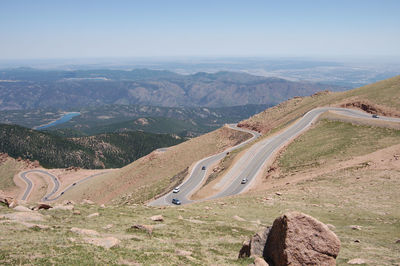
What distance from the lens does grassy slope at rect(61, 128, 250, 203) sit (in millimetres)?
87688

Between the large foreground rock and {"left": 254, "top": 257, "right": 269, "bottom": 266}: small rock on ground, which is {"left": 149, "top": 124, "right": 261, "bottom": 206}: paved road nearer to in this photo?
{"left": 254, "top": 257, "right": 269, "bottom": 266}: small rock on ground

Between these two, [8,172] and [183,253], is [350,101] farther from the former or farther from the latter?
[8,172]

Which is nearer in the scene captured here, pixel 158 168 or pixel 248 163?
pixel 248 163

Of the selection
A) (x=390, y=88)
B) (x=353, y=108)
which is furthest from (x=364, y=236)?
(x=390, y=88)

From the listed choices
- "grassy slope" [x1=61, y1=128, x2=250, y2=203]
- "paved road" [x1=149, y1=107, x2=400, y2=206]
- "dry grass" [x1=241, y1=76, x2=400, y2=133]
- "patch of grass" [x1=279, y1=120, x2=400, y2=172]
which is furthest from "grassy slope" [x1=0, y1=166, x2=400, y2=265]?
"grassy slope" [x1=61, y1=128, x2=250, y2=203]

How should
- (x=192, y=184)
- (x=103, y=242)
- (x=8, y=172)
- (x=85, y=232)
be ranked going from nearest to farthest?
(x=103, y=242), (x=85, y=232), (x=192, y=184), (x=8, y=172)

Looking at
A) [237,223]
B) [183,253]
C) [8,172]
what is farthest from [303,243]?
[8,172]

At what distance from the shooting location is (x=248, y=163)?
65812 millimetres

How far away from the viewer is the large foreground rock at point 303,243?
1435 centimetres

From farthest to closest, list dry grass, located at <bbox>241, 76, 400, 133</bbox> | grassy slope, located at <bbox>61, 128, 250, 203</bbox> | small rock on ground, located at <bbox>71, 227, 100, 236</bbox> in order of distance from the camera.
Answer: grassy slope, located at <bbox>61, 128, 250, 203</bbox> → dry grass, located at <bbox>241, 76, 400, 133</bbox> → small rock on ground, located at <bbox>71, 227, 100, 236</bbox>

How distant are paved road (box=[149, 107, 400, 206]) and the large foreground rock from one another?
37.3 metres

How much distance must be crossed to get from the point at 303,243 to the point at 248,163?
51606mm

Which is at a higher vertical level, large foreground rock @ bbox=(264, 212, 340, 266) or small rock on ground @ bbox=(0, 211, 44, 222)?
large foreground rock @ bbox=(264, 212, 340, 266)

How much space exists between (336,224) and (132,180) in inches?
2996
